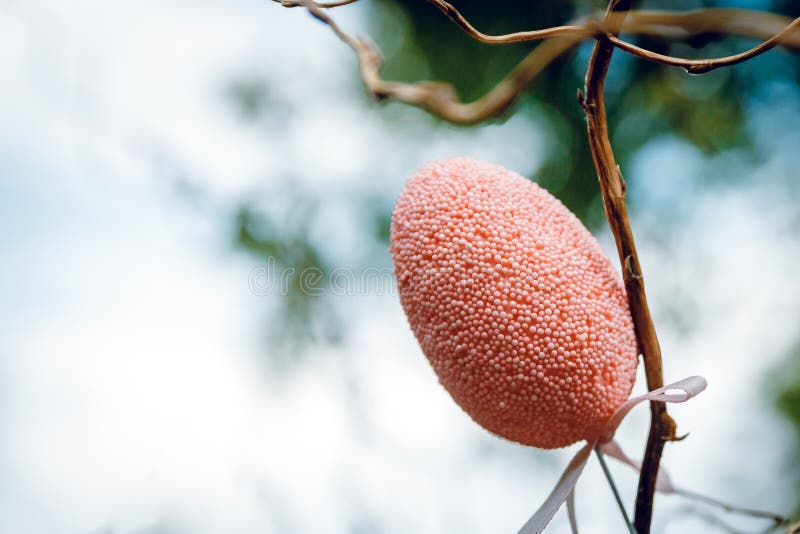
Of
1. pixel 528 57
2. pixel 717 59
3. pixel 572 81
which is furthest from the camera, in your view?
pixel 572 81

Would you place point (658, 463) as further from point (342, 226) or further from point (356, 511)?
point (342, 226)

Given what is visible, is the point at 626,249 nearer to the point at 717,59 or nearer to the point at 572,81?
the point at 717,59

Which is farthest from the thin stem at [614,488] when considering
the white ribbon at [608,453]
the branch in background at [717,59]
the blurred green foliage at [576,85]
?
the blurred green foliage at [576,85]

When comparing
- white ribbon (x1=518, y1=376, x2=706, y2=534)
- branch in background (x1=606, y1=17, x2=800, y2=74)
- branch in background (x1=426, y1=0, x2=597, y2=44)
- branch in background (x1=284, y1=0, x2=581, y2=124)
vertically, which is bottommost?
white ribbon (x1=518, y1=376, x2=706, y2=534)

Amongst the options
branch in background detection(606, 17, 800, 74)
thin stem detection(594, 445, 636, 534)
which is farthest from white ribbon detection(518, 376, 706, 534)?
branch in background detection(606, 17, 800, 74)

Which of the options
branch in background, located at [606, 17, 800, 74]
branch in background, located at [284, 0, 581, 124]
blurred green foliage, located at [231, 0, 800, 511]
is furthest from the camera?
blurred green foliage, located at [231, 0, 800, 511]

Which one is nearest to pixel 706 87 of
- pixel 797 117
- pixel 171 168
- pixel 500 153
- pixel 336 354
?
pixel 797 117

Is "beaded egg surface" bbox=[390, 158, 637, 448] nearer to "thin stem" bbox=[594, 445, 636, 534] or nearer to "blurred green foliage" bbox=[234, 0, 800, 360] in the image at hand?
"thin stem" bbox=[594, 445, 636, 534]

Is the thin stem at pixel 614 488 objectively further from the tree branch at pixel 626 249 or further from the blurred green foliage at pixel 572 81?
the blurred green foliage at pixel 572 81

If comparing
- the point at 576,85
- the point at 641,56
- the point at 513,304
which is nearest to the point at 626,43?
the point at 641,56
